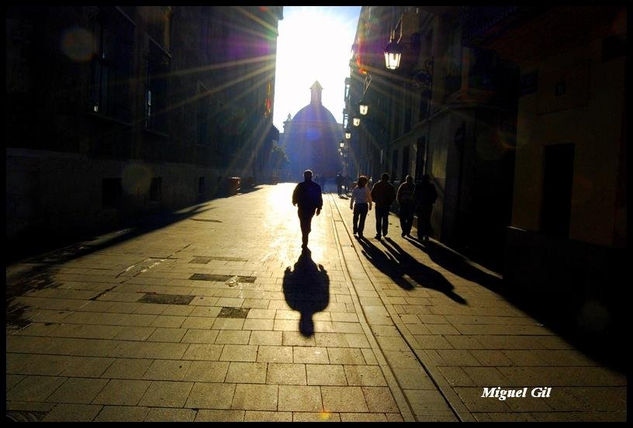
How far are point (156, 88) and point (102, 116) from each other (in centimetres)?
519

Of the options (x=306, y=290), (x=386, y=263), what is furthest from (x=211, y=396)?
(x=386, y=263)

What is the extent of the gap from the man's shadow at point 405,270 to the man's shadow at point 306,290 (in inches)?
46.7

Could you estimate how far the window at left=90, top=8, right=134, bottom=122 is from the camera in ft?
32.3

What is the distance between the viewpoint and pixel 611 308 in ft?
14.0

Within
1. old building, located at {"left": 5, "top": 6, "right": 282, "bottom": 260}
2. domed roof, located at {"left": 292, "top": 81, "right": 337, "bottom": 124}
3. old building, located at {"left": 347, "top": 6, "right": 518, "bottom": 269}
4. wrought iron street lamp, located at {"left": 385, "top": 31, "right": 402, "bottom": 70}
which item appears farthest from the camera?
domed roof, located at {"left": 292, "top": 81, "right": 337, "bottom": 124}

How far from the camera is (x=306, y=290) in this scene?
5.68 meters

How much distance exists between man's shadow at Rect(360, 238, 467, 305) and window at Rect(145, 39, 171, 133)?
29.4 ft

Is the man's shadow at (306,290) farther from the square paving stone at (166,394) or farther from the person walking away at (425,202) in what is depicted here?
the person walking away at (425,202)

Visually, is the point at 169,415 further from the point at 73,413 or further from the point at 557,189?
the point at 557,189

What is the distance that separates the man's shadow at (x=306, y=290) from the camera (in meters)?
4.59

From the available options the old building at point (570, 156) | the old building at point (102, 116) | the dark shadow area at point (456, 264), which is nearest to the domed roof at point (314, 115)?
the old building at point (102, 116)

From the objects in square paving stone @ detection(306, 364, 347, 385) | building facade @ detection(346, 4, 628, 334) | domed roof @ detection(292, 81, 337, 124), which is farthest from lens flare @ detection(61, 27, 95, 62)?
domed roof @ detection(292, 81, 337, 124)

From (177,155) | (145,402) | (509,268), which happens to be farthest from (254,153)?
(145,402)

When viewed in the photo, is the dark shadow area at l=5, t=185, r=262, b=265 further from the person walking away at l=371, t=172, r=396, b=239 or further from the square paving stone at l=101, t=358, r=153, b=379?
the person walking away at l=371, t=172, r=396, b=239
